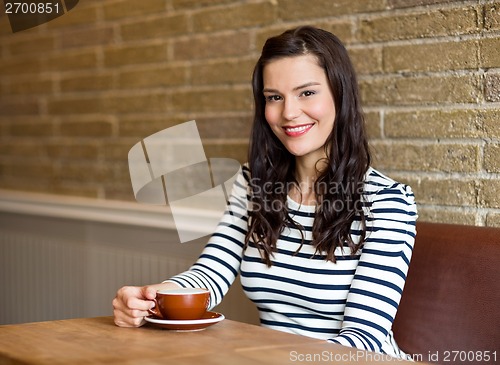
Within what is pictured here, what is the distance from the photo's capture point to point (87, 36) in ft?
9.64

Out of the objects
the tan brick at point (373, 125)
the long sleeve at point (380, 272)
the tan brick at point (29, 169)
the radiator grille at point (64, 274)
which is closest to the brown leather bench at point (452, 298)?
the long sleeve at point (380, 272)

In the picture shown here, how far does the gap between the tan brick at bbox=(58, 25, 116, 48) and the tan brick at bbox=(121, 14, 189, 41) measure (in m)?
0.10

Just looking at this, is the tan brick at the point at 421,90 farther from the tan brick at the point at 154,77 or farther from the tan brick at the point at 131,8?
the tan brick at the point at 131,8

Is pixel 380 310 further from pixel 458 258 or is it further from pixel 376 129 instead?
pixel 376 129

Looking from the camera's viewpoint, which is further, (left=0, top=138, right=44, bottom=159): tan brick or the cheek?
(left=0, top=138, right=44, bottom=159): tan brick

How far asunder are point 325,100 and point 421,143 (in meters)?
0.33

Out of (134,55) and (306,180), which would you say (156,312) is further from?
(134,55)

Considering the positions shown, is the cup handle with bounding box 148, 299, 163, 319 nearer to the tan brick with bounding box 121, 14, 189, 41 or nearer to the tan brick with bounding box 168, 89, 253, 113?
the tan brick with bounding box 168, 89, 253, 113

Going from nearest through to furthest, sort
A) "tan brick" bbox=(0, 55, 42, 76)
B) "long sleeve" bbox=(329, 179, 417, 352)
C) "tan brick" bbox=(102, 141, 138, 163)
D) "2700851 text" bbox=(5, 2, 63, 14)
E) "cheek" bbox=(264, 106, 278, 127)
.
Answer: "long sleeve" bbox=(329, 179, 417, 352) → "cheek" bbox=(264, 106, 278, 127) → "tan brick" bbox=(102, 141, 138, 163) → "2700851 text" bbox=(5, 2, 63, 14) → "tan brick" bbox=(0, 55, 42, 76)

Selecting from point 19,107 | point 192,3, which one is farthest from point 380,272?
point 19,107

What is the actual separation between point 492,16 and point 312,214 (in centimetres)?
62

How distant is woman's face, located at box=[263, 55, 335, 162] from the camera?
1.73m

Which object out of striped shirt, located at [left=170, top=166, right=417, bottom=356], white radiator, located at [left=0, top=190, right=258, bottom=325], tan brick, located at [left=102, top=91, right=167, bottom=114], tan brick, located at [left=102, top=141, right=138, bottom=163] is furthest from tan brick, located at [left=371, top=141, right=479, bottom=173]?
tan brick, located at [left=102, top=141, right=138, bottom=163]

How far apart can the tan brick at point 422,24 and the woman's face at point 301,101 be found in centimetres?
31
